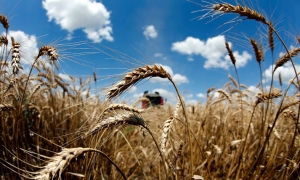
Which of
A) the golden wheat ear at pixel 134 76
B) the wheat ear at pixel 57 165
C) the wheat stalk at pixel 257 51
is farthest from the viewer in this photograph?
the wheat stalk at pixel 257 51

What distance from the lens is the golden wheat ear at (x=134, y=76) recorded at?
1636mm

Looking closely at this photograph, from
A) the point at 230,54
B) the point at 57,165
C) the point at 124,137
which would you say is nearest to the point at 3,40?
the point at 124,137

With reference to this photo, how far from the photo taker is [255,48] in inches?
120

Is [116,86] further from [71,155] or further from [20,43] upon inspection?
[20,43]

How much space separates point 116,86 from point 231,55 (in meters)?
2.17

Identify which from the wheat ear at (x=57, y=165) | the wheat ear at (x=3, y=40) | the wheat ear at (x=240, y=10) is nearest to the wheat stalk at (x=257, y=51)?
the wheat ear at (x=240, y=10)

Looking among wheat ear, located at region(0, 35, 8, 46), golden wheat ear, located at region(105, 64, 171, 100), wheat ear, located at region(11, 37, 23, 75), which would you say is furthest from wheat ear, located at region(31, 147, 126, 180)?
wheat ear, located at region(0, 35, 8, 46)

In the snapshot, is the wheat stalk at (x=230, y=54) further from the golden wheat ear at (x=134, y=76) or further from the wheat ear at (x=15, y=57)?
the wheat ear at (x=15, y=57)

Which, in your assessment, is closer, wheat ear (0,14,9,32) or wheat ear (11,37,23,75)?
wheat ear (11,37,23,75)

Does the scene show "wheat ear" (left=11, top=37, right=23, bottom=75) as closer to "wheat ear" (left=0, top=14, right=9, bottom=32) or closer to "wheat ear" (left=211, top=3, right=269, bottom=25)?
"wheat ear" (left=0, top=14, right=9, bottom=32)

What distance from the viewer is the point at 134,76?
5.40 ft

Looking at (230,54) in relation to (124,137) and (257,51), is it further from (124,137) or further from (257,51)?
(124,137)

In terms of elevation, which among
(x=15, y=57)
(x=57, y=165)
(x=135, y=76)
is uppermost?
(x=15, y=57)

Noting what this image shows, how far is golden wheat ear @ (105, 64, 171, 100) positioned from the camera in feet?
5.37
